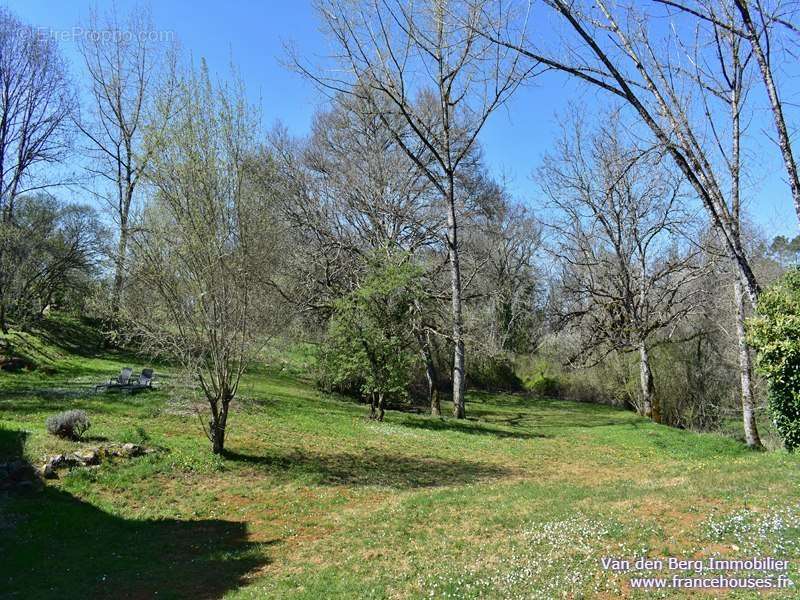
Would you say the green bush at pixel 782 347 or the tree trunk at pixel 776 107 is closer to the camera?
the tree trunk at pixel 776 107

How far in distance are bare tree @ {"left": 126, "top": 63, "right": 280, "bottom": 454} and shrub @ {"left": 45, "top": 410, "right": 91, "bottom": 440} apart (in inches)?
89.4

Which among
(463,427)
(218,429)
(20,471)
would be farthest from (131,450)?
(463,427)

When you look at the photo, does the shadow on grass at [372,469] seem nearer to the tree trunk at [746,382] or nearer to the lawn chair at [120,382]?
the lawn chair at [120,382]

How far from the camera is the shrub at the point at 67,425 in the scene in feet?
35.3

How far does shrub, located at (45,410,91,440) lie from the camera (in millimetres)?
10750

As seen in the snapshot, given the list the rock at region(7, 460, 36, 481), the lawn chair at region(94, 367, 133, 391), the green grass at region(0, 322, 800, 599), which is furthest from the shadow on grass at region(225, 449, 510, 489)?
the lawn chair at region(94, 367, 133, 391)

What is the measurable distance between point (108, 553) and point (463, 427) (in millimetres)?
13478

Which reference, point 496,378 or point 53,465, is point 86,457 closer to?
point 53,465

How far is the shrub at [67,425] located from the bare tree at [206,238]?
2270 millimetres

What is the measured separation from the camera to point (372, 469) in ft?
39.8

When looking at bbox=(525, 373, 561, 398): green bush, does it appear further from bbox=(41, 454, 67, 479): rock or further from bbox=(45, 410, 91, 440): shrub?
bbox=(41, 454, 67, 479): rock

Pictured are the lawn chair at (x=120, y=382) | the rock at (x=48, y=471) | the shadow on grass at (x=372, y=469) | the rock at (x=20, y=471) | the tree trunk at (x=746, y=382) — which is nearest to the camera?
the rock at (x=20, y=471)

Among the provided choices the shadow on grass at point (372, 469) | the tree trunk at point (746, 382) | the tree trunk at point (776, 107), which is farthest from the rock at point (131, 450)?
the tree trunk at point (746, 382)

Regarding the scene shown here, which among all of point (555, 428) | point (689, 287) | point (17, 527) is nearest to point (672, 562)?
point (17, 527)
